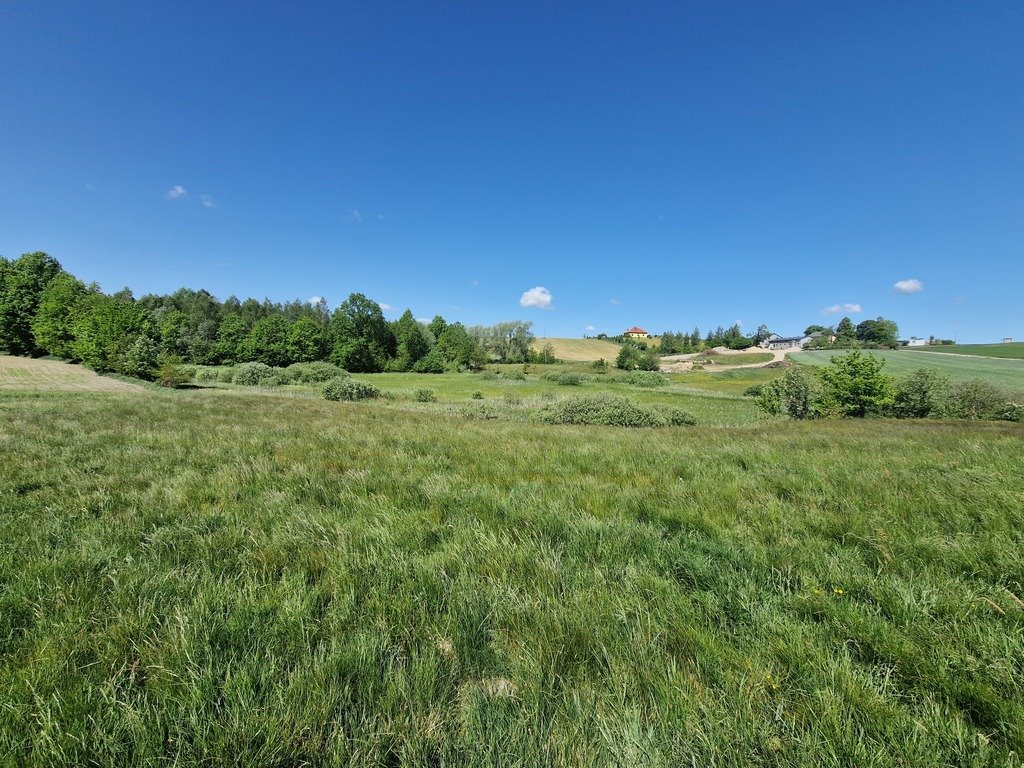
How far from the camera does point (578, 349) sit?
417 ft

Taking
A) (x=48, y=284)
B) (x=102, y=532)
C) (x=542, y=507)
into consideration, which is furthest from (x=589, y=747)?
(x=48, y=284)

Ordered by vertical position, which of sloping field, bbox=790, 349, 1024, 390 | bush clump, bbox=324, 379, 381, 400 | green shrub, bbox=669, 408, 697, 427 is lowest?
green shrub, bbox=669, 408, 697, 427

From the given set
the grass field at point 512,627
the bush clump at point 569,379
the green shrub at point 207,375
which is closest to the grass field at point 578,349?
the bush clump at point 569,379

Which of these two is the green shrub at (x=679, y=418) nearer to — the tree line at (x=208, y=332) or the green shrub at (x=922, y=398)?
the green shrub at (x=922, y=398)

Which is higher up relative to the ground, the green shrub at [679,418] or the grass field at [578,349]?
the grass field at [578,349]

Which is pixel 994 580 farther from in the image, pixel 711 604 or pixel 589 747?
pixel 589 747

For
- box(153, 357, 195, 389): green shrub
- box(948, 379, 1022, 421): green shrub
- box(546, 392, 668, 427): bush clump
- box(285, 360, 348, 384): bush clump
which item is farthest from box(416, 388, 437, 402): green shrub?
box(948, 379, 1022, 421): green shrub

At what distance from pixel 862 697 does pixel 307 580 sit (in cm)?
323

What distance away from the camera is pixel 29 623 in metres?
2.19

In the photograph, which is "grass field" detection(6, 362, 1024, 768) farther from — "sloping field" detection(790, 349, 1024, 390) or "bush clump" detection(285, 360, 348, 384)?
"sloping field" detection(790, 349, 1024, 390)

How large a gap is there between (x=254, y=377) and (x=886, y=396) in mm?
76243

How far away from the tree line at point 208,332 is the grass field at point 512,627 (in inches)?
2211

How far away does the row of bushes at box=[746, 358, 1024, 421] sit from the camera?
99.4 ft

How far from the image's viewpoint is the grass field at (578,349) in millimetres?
120312
